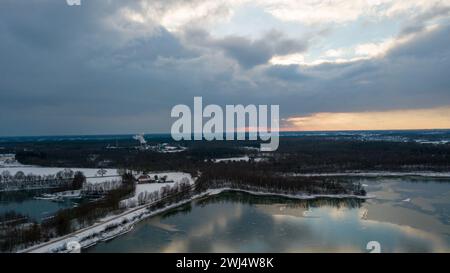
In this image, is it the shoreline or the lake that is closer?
the shoreline

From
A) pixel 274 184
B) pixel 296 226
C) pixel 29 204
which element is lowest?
pixel 29 204

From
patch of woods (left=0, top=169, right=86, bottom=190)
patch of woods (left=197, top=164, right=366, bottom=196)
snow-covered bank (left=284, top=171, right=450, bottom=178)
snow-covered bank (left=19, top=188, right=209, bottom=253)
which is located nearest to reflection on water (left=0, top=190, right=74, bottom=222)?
patch of woods (left=0, top=169, right=86, bottom=190)

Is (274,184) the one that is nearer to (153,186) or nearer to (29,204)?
(153,186)

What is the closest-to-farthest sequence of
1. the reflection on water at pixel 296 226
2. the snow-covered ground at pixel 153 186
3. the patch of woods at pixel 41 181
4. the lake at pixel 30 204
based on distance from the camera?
the reflection on water at pixel 296 226 < the lake at pixel 30 204 < the snow-covered ground at pixel 153 186 < the patch of woods at pixel 41 181

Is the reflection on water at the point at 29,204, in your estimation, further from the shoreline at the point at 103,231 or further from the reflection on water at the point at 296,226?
the reflection on water at the point at 296,226

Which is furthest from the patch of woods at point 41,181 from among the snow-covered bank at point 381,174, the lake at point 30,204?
the snow-covered bank at point 381,174

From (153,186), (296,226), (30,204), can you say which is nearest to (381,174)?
(296,226)

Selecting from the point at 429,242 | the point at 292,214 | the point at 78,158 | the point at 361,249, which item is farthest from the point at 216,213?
Result: the point at 78,158

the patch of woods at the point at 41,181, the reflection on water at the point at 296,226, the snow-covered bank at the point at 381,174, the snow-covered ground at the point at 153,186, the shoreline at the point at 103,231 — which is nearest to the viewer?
the shoreline at the point at 103,231

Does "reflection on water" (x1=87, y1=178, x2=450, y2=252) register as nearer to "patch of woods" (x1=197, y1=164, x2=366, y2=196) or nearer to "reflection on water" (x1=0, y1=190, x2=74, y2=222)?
"patch of woods" (x1=197, y1=164, x2=366, y2=196)
